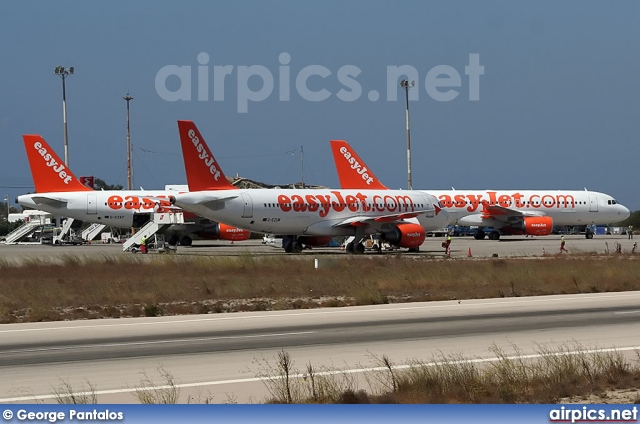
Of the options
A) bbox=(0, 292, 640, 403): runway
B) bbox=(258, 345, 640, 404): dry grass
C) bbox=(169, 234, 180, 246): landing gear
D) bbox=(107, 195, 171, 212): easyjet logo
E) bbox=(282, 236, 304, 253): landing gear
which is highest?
bbox=(107, 195, 171, 212): easyjet logo

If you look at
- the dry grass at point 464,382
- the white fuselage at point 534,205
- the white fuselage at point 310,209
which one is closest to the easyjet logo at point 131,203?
the white fuselage at point 310,209

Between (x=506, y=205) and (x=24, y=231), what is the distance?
135ft

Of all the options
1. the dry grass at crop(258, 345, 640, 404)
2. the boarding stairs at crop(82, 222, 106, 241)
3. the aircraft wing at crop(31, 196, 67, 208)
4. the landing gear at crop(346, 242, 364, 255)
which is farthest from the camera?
the boarding stairs at crop(82, 222, 106, 241)

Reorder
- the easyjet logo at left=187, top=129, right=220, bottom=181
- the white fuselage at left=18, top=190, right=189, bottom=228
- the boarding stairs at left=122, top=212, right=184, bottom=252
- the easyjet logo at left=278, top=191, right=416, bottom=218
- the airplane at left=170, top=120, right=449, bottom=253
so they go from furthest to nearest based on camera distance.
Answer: the white fuselage at left=18, top=190, right=189, bottom=228, the boarding stairs at left=122, top=212, right=184, bottom=252, the easyjet logo at left=278, top=191, right=416, bottom=218, the easyjet logo at left=187, top=129, right=220, bottom=181, the airplane at left=170, top=120, right=449, bottom=253

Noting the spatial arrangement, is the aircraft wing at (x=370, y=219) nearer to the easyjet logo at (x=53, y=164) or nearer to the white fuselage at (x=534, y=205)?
the white fuselage at (x=534, y=205)

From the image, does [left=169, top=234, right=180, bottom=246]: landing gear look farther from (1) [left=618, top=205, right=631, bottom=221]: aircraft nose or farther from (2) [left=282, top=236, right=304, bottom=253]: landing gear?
(1) [left=618, top=205, right=631, bottom=221]: aircraft nose

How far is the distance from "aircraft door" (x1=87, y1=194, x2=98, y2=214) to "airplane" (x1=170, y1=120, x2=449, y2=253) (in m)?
16.3

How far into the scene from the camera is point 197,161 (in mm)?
52375

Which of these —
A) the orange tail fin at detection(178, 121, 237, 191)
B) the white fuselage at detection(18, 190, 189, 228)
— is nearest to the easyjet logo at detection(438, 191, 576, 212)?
the white fuselage at detection(18, 190, 189, 228)

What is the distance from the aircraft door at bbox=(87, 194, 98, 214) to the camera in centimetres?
7119

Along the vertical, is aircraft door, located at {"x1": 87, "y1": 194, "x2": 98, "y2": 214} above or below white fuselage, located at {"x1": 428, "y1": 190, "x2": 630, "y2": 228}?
above

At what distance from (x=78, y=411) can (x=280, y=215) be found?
144 ft

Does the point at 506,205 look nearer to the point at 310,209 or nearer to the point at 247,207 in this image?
the point at 310,209

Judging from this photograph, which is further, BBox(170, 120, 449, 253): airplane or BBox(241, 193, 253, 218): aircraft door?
BBox(241, 193, 253, 218): aircraft door
